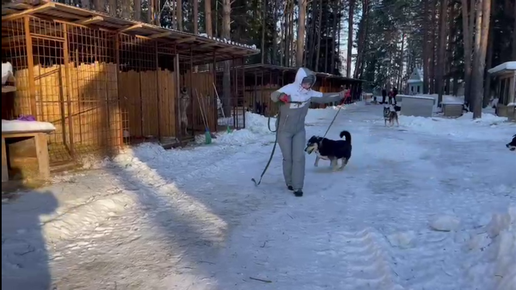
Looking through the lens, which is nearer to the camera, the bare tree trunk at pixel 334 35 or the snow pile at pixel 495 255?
the snow pile at pixel 495 255

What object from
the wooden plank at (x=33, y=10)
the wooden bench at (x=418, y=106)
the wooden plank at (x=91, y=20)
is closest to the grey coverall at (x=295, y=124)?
the wooden plank at (x=33, y=10)

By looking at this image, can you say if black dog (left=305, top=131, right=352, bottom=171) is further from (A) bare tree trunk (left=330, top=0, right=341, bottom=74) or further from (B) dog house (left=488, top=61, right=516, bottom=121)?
(A) bare tree trunk (left=330, top=0, right=341, bottom=74)

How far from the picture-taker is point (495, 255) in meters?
3.62

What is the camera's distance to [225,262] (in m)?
3.93

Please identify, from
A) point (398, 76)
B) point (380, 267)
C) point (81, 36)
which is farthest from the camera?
point (398, 76)

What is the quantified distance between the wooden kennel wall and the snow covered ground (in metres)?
1.90

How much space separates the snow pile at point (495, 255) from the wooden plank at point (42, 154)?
6667 mm

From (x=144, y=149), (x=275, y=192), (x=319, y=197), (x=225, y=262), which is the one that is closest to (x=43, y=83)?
(x=144, y=149)

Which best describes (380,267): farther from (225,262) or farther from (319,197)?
(319,197)

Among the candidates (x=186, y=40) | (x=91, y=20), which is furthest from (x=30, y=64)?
(x=186, y=40)

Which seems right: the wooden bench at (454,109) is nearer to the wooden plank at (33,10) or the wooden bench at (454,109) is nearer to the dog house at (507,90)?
the dog house at (507,90)

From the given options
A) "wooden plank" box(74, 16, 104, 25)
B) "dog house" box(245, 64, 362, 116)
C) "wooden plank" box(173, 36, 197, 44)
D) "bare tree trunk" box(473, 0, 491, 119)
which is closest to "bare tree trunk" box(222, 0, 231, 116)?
"dog house" box(245, 64, 362, 116)

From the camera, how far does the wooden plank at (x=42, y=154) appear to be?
6891 mm

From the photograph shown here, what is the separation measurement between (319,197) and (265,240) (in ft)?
6.70
